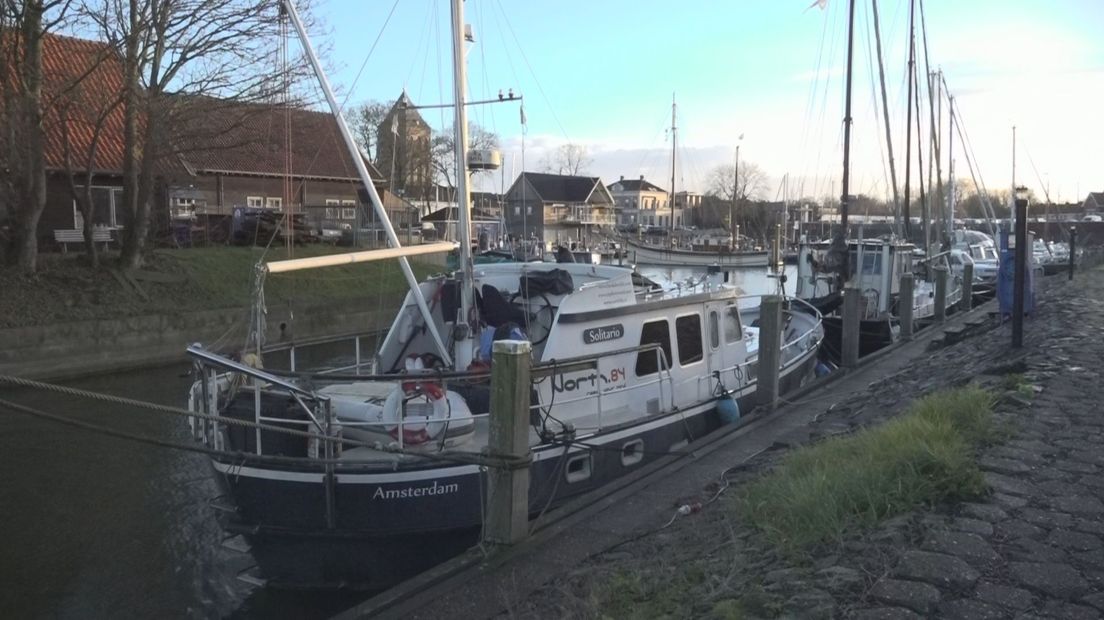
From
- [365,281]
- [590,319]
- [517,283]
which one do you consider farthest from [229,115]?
[590,319]

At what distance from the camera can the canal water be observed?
859 cm

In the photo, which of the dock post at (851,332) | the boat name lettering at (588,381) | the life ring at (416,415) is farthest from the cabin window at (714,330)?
the dock post at (851,332)

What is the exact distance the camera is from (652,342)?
10.9 meters

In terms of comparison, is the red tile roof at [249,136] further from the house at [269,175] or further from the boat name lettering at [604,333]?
the boat name lettering at [604,333]

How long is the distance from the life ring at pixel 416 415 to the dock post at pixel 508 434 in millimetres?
1380

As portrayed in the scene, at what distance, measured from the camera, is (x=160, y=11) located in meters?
21.9

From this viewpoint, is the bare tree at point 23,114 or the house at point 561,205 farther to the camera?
the house at point 561,205

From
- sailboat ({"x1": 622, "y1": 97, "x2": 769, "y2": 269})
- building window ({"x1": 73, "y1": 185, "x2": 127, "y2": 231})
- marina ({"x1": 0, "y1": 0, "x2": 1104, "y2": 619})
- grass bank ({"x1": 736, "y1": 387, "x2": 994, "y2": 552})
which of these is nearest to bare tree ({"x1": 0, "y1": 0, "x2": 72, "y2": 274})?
marina ({"x1": 0, "y1": 0, "x2": 1104, "y2": 619})

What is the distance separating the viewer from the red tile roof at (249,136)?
24156mm

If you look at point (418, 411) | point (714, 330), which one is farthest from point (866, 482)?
point (714, 330)

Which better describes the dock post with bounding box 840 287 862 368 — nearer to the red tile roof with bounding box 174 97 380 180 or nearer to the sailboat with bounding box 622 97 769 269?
the red tile roof with bounding box 174 97 380 180

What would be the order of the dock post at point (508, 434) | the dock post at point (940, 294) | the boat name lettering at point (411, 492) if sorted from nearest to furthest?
the dock post at point (508, 434) < the boat name lettering at point (411, 492) < the dock post at point (940, 294)

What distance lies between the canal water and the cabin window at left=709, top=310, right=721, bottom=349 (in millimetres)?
5449

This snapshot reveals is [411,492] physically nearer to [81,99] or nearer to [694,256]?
[81,99]
